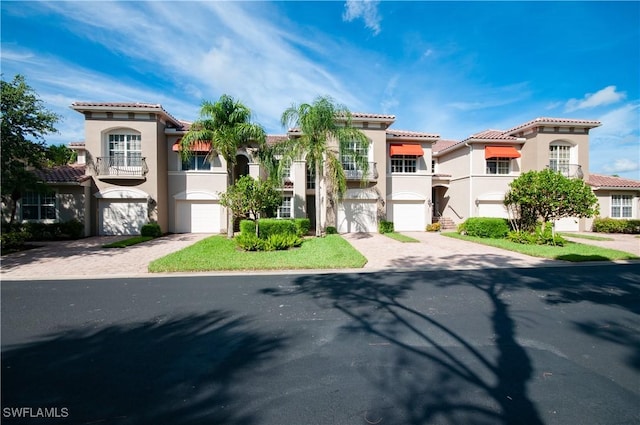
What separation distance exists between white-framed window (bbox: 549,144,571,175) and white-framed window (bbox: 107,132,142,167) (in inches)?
1128

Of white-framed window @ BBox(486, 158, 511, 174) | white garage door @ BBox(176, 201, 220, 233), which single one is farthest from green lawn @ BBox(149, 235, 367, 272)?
white-framed window @ BBox(486, 158, 511, 174)

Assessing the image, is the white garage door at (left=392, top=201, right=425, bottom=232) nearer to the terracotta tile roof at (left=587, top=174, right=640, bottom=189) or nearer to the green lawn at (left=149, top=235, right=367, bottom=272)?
the green lawn at (left=149, top=235, right=367, bottom=272)

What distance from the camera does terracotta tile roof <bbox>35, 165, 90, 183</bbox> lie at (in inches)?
685

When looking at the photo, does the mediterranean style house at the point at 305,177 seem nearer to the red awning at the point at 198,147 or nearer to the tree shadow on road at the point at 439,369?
the red awning at the point at 198,147

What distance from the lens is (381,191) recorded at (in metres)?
20.4

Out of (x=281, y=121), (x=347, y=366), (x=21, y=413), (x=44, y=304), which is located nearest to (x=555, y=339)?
(x=347, y=366)

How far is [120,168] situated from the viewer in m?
18.6

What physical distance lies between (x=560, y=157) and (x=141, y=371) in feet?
90.4

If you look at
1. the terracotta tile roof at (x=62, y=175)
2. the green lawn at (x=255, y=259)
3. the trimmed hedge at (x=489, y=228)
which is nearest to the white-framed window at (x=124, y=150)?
the terracotta tile roof at (x=62, y=175)

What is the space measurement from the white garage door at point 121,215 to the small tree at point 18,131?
5.18 metres

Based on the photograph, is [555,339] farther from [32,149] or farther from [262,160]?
[32,149]

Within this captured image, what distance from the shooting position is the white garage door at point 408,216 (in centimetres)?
2139

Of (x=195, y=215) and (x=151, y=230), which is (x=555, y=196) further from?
(x=151, y=230)

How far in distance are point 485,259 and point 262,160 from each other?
11805 mm
